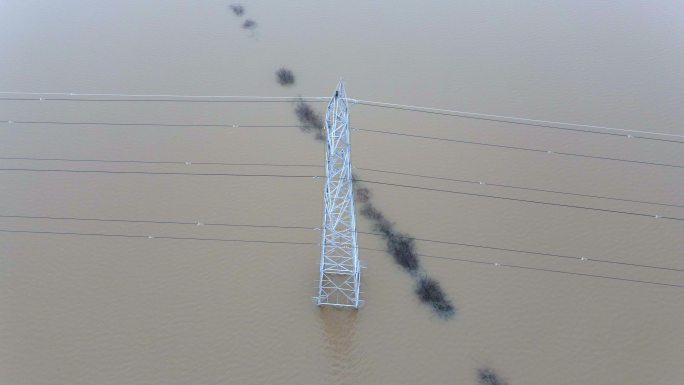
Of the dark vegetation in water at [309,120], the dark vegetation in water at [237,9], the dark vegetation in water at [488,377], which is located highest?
the dark vegetation in water at [237,9]

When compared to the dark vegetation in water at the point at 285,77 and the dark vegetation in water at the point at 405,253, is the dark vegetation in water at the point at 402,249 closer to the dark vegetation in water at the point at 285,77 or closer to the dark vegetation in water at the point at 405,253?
the dark vegetation in water at the point at 405,253

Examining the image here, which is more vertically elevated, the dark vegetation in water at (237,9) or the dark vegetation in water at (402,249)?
the dark vegetation in water at (237,9)

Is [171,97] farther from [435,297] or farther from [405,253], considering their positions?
[435,297]

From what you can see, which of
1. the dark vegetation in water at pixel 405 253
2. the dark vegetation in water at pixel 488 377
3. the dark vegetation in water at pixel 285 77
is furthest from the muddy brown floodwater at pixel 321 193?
the dark vegetation in water at pixel 285 77

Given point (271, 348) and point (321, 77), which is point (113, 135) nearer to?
point (321, 77)

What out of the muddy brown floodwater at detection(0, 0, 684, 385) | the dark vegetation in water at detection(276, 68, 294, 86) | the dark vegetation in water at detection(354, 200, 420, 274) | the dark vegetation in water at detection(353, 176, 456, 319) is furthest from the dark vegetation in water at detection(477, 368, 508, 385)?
the dark vegetation in water at detection(276, 68, 294, 86)

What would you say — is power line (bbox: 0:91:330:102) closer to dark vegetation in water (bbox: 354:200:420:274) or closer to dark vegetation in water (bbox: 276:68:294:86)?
dark vegetation in water (bbox: 276:68:294:86)
